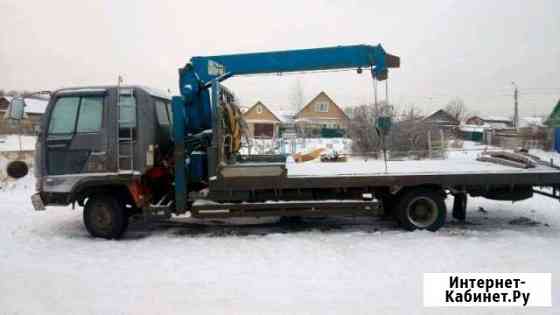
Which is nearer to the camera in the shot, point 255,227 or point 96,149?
point 96,149

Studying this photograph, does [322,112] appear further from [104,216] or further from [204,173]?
[104,216]

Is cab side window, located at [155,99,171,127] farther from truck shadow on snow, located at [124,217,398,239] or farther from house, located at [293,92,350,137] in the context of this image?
house, located at [293,92,350,137]

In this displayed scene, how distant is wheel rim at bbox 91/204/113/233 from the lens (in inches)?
241

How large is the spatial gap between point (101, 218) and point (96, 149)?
3.74 ft

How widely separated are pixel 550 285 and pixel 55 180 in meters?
6.78

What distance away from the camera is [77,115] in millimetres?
6000

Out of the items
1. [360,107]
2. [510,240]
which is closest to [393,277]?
[510,240]

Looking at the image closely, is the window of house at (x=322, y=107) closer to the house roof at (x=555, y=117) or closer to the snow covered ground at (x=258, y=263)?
the house roof at (x=555, y=117)

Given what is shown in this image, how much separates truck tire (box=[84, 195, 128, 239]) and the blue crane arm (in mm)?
2164

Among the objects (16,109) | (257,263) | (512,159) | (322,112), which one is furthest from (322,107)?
(257,263)

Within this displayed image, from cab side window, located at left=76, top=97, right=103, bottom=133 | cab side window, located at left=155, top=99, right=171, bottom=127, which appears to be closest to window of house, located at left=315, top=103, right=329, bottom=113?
cab side window, located at left=155, top=99, right=171, bottom=127

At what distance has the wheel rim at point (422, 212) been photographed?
6.20 metres

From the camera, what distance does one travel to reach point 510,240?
5.80 m

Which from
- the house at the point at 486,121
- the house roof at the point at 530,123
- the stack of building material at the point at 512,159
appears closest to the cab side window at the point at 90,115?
the stack of building material at the point at 512,159
